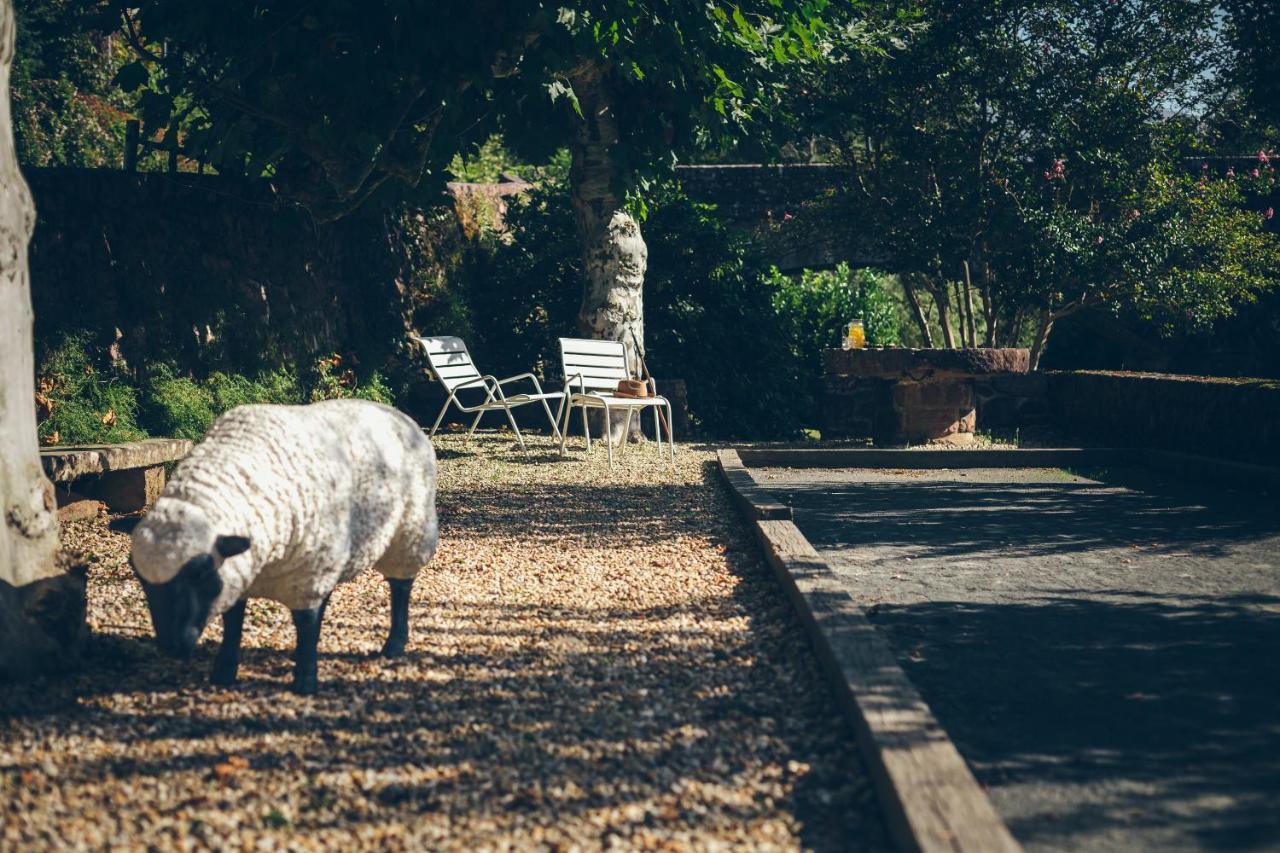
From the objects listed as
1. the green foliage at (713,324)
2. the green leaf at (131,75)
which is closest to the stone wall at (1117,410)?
the green foliage at (713,324)

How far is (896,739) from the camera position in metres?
2.74

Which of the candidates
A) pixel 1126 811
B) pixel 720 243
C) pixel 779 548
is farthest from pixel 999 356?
pixel 1126 811

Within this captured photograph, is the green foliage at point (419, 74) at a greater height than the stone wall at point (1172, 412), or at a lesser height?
greater

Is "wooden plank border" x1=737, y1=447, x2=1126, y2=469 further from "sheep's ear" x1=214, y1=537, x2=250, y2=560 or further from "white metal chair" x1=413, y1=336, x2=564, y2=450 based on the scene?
"sheep's ear" x1=214, y1=537, x2=250, y2=560

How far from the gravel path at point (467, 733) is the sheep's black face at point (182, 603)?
0.29 meters

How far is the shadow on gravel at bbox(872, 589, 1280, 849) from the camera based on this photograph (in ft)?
8.57

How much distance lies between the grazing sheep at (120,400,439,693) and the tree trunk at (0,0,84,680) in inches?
21.4

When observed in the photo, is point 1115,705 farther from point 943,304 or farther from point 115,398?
point 943,304

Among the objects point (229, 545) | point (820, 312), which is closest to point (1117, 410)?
point (820, 312)

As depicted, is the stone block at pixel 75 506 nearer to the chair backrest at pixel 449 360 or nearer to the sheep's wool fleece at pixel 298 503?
the chair backrest at pixel 449 360

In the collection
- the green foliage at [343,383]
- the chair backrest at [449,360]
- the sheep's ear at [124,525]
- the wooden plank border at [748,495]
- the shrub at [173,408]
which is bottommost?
the wooden plank border at [748,495]

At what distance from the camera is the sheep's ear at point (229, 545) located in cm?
295

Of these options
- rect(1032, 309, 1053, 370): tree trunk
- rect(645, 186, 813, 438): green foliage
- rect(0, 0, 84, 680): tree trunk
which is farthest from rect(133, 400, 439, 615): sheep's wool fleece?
rect(1032, 309, 1053, 370): tree trunk

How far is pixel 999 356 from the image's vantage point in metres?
10.2
